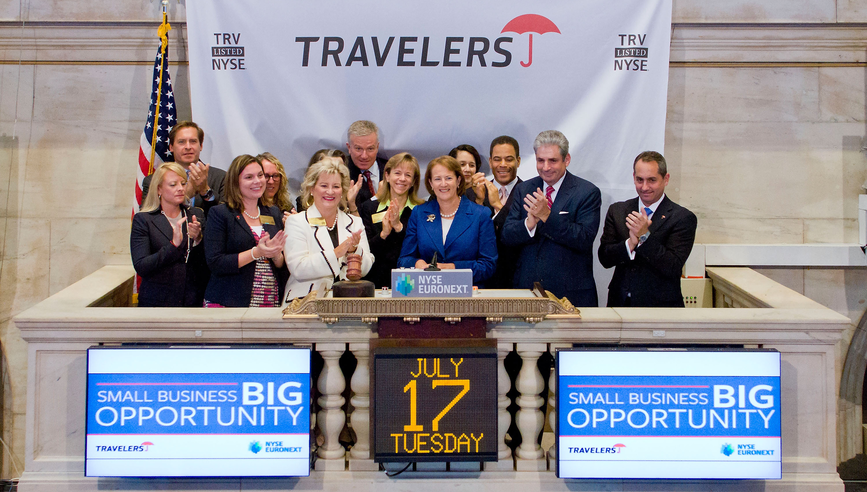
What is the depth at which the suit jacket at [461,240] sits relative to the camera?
4637 millimetres

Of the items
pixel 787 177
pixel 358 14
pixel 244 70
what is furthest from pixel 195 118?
pixel 787 177

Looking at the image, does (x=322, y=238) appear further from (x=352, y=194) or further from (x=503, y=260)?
(x=503, y=260)

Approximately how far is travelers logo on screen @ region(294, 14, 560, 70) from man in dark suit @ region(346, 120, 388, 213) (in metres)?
0.61

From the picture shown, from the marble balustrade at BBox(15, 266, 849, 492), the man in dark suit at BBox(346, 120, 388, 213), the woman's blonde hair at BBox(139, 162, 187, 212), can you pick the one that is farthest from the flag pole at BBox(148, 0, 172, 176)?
the marble balustrade at BBox(15, 266, 849, 492)

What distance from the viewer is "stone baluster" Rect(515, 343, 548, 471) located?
149 inches

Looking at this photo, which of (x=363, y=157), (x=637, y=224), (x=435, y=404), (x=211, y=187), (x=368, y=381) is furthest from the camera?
(x=363, y=157)

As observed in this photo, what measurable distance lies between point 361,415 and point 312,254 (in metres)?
1.17

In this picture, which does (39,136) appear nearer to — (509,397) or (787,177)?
(509,397)

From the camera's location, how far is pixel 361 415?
3.79 m

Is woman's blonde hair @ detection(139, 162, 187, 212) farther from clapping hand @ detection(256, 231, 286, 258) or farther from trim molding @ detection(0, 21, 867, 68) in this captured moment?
trim molding @ detection(0, 21, 867, 68)

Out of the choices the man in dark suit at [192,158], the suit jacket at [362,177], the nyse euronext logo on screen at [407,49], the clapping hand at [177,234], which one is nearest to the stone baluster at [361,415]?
the clapping hand at [177,234]

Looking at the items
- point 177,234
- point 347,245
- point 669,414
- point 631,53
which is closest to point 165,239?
point 177,234

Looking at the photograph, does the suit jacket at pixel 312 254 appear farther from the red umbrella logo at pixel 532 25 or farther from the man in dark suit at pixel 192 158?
the red umbrella logo at pixel 532 25

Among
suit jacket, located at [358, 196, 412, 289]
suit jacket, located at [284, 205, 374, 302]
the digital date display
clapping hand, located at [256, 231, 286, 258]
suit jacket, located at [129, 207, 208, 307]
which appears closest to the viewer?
the digital date display
